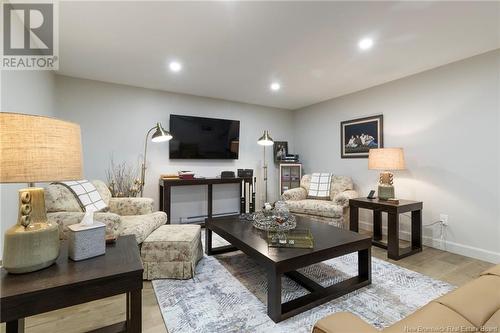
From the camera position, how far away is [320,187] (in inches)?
157

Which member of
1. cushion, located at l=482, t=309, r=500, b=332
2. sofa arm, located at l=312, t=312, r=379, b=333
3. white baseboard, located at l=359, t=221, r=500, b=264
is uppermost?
sofa arm, located at l=312, t=312, r=379, b=333

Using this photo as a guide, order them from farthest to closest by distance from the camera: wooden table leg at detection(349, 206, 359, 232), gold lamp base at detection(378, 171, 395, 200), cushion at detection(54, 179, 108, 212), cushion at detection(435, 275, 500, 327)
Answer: wooden table leg at detection(349, 206, 359, 232) < gold lamp base at detection(378, 171, 395, 200) < cushion at detection(54, 179, 108, 212) < cushion at detection(435, 275, 500, 327)

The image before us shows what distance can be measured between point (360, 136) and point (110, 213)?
363 cm

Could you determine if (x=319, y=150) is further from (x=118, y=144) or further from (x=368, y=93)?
(x=118, y=144)

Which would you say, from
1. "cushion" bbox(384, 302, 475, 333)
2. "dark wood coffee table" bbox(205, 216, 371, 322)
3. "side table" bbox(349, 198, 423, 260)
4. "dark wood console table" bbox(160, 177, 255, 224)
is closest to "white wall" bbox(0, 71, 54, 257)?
"dark wood console table" bbox(160, 177, 255, 224)

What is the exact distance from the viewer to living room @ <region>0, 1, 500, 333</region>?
1013 mm

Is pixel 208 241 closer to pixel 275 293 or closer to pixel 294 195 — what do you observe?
pixel 275 293

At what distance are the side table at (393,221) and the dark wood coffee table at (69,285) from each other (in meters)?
2.61

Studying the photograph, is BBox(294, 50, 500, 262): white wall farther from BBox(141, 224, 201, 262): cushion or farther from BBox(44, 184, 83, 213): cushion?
BBox(44, 184, 83, 213): cushion

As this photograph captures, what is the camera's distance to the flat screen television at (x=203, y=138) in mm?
3902

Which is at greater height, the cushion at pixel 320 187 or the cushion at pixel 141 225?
the cushion at pixel 320 187

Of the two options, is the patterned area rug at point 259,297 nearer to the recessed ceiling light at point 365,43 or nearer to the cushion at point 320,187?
the cushion at point 320,187

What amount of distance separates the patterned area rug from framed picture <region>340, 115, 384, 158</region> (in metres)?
1.91

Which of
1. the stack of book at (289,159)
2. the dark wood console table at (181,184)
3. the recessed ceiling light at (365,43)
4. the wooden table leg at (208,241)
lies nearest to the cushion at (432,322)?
the wooden table leg at (208,241)
